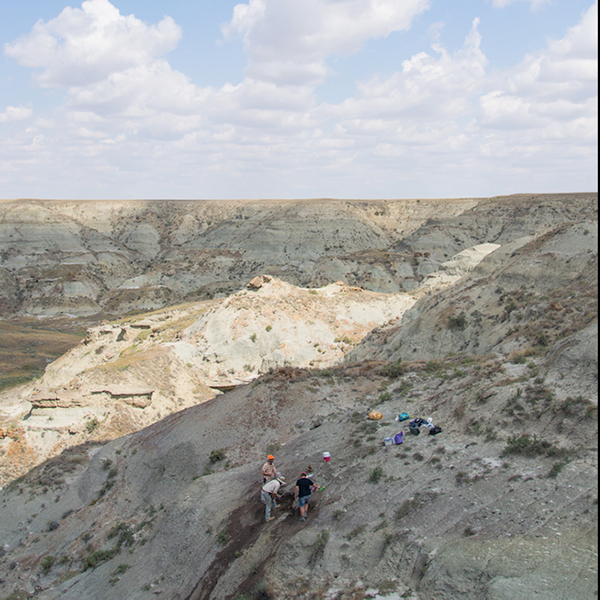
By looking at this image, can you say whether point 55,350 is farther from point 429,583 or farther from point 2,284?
point 429,583

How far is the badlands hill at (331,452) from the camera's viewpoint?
336 inches

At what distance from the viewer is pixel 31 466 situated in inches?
821

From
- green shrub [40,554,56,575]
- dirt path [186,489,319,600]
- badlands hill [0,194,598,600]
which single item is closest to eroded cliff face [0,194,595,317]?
badlands hill [0,194,598,600]

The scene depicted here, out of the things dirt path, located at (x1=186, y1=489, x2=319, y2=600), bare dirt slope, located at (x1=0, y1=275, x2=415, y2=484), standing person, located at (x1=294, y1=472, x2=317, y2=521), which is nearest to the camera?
dirt path, located at (x1=186, y1=489, x2=319, y2=600)

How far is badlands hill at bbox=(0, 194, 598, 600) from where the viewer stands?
853 centimetres

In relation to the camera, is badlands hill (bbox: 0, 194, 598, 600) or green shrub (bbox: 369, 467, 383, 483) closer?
badlands hill (bbox: 0, 194, 598, 600)

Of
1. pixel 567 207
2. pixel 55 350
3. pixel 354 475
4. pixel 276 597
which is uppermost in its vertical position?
pixel 567 207

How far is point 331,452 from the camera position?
43.5 feet

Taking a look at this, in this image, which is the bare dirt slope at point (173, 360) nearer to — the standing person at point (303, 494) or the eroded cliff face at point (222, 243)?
the standing person at point (303, 494)

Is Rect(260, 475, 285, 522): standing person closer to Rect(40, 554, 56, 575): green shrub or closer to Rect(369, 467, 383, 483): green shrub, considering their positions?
Rect(369, 467, 383, 483): green shrub

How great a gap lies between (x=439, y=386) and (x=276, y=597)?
866cm

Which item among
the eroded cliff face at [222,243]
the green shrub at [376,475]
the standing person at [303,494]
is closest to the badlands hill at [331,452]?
the green shrub at [376,475]

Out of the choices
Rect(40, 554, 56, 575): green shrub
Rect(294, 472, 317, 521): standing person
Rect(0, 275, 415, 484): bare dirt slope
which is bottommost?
Rect(40, 554, 56, 575): green shrub

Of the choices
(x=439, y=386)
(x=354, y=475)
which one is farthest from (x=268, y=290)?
(x=354, y=475)
